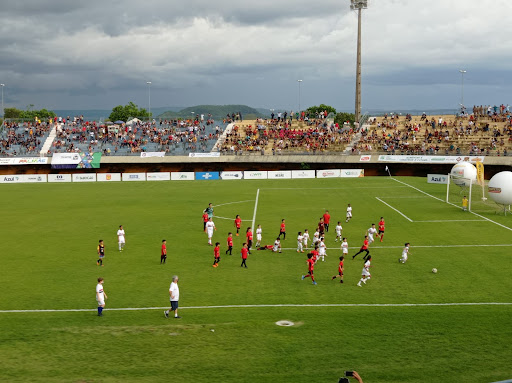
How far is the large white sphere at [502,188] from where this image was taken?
39.7 m

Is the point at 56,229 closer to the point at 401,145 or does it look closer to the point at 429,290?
the point at 429,290

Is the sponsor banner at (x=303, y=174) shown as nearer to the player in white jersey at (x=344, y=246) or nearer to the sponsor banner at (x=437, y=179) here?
the sponsor banner at (x=437, y=179)

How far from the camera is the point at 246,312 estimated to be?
19.6m

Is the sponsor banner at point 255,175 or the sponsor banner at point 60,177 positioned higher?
the sponsor banner at point 255,175

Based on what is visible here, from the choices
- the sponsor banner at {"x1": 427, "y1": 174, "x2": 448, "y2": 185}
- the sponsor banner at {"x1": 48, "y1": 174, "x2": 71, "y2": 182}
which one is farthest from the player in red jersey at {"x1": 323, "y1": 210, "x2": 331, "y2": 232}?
the sponsor banner at {"x1": 48, "y1": 174, "x2": 71, "y2": 182}

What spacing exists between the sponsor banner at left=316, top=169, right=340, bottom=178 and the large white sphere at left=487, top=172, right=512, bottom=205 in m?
31.0

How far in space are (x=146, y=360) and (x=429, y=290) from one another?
40.5ft

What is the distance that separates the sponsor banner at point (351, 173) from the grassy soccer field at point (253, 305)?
2946 cm

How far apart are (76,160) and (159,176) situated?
39.0ft

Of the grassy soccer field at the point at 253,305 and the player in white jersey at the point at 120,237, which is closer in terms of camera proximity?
the grassy soccer field at the point at 253,305

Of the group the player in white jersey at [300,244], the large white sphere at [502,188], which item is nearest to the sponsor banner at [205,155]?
the large white sphere at [502,188]

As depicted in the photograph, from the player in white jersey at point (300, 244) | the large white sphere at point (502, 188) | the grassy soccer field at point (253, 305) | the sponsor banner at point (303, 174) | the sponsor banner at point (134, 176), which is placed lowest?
the grassy soccer field at point (253, 305)

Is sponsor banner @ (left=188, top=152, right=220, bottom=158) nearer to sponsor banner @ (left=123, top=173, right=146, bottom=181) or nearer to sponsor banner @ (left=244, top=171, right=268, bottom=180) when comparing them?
sponsor banner @ (left=244, top=171, right=268, bottom=180)

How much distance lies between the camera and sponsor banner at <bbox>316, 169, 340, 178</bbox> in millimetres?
70812
